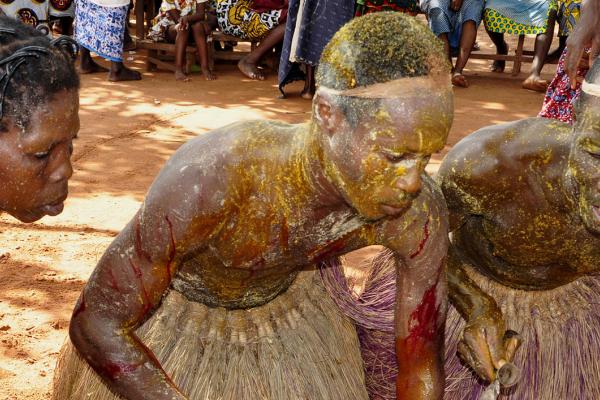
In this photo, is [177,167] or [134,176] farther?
[134,176]

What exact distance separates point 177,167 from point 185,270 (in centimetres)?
42

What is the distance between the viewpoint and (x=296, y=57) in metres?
7.35

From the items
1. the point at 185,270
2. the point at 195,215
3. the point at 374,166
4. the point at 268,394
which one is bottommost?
the point at 268,394

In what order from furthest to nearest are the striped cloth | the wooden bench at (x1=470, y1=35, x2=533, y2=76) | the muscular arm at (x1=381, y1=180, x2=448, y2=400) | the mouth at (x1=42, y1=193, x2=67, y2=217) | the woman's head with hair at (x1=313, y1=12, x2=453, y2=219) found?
1. the wooden bench at (x1=470, y1=35, x2=533, y2=76)
2. the striped cloth
3. the muscular arm at (x1=381, y1=180, x2=448, y2=400)
4. the mouth at (x1=42, y1=193, x2=67, y2=217)
5. the woman's head with hair at (x1=313, y1=12, x2=453, y2=219)

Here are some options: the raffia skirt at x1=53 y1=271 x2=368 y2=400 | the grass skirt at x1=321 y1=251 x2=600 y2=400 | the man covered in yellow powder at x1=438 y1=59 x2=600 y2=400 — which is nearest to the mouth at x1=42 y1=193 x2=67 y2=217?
the raffia skirt at x1=53 y1=271 x2=368 y2=400

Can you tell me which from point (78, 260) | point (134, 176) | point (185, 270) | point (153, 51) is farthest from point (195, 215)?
point (153, 51)

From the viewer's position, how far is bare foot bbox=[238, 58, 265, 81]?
343 inches

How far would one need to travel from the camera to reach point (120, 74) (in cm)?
828

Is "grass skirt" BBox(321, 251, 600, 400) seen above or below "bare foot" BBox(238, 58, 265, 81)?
below

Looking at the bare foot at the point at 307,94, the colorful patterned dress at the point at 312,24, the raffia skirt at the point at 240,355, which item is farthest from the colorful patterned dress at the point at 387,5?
the raffia skirt at the point at 240,355

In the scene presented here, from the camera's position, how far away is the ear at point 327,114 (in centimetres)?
183

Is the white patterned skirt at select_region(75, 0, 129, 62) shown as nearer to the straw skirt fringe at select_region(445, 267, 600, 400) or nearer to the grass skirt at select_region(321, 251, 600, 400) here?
the grass skirt at select_region(321, 251, 600, 400)

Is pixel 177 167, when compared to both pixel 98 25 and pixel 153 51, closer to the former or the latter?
pixel 98 25

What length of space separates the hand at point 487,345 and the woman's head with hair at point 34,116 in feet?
4.03
